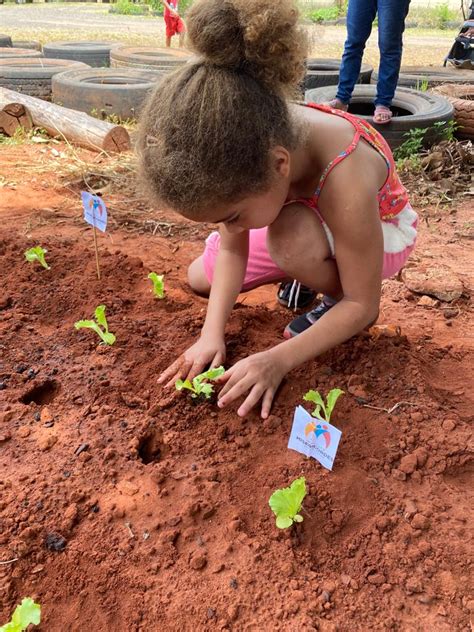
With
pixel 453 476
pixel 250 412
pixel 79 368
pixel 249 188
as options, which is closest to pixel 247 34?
pixel 249 188

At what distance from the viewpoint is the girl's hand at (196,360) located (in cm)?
189

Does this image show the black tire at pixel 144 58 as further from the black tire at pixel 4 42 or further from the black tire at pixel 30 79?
the black tire at pixel 4 42

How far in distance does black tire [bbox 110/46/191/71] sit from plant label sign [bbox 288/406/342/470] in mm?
5693

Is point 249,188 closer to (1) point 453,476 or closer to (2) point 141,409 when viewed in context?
(2) point 141,409

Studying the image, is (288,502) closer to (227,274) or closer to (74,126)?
(227,274)

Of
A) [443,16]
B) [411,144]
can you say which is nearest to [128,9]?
[443,16]

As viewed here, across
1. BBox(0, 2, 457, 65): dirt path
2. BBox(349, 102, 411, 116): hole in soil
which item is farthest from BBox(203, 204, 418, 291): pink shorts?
BBox(0, 2, 457, 65): dirt path

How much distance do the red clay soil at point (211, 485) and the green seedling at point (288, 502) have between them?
0.05 meters

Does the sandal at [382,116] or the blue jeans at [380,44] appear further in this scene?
the sandal at [382,116]

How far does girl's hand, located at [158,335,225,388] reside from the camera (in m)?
1.89

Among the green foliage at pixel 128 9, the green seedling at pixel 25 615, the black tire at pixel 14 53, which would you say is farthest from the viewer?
the green foliage at pixel 128 9

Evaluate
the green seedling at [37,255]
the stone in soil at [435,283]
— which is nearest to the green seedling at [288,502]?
the green seedling at [37,255]

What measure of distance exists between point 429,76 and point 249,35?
6.08 m

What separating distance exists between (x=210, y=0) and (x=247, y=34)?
0.15 metres
